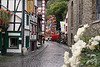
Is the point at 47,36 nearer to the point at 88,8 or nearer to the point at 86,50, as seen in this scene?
the point at 88,8

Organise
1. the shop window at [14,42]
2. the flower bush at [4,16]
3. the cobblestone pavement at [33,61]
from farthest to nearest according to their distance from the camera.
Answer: the shop window at [14,42], the flower bush at [4,16], the cobblestone pavement at [33,61]

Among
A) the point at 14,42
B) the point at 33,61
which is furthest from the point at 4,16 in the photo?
the point at 33,61

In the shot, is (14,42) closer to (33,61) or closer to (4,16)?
(4,16)

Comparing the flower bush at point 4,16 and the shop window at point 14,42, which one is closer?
the flower bush at point 4,16

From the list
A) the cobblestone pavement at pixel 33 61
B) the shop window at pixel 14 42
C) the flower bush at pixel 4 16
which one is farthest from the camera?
the shop window at pixel 14 42

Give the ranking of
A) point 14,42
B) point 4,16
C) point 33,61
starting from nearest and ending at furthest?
point 33,61
point 4,16
point 14,42

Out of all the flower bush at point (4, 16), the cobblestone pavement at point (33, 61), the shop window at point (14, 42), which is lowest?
the cobblestone pavement at point (33, 61)

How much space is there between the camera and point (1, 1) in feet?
58.5

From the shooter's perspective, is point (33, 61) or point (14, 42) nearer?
point (33, 61)

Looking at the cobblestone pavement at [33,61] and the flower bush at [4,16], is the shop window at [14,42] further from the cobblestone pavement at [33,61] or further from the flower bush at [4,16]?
the cobblestone pavement at [33,61]

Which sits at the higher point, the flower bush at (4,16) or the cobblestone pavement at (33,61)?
the flower bush at (4,16)

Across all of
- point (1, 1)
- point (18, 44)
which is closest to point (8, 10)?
point (1, 1)

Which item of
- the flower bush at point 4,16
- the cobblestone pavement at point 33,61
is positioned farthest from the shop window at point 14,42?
the cobblestone pavement at point 33,61

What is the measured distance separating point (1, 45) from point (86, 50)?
571 inches
